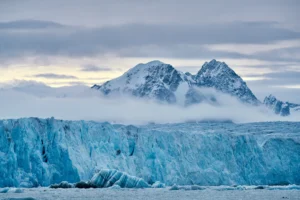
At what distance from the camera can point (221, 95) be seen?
178750 mm

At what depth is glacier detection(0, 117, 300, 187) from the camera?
49625mm

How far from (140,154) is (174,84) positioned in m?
112

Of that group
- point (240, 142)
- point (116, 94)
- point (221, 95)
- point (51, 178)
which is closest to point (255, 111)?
point (221, 95)

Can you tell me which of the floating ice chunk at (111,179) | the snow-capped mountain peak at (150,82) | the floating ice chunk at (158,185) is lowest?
→ the floating ice chunk at (158,185)

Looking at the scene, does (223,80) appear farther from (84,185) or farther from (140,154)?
(84,185)

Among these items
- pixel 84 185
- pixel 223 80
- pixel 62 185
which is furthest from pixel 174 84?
pixel 62 185

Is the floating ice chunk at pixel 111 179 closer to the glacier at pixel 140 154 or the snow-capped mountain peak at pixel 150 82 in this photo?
the glacier at pixel 140 154

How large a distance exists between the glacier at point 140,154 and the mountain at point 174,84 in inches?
3790

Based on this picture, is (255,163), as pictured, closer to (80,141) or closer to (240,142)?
(240,142)

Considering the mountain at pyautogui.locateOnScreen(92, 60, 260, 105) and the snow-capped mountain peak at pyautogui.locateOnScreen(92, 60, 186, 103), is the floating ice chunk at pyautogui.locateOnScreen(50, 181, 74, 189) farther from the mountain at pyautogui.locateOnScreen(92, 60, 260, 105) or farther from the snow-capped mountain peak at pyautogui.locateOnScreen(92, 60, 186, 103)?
the snow-capped mountain peak at pyautogui.locateOnScreen(92, 60, 186, 103)

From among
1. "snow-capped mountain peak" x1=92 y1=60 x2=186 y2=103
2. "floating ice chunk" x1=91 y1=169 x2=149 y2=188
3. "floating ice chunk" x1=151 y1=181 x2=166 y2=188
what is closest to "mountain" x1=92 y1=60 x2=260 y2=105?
"snow-capped mountain peak" x1=92 y1=60 x2=186 y2=103

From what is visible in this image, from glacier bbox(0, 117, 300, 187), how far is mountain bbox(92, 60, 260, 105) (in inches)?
3790

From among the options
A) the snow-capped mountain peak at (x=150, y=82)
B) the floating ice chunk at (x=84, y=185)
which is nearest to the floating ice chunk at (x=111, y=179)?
the floating ice chunk at (x=84, y=185)

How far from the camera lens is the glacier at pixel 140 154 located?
163ft
